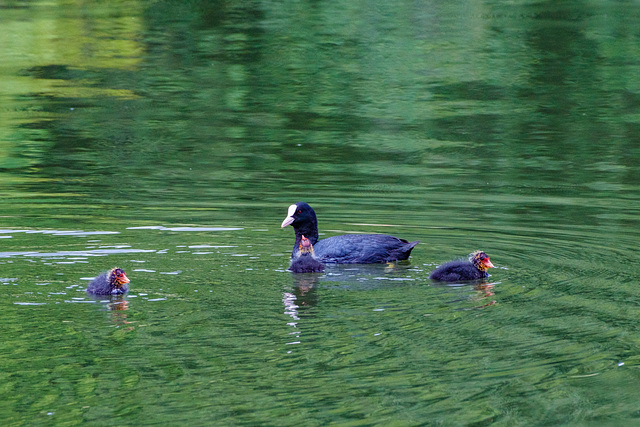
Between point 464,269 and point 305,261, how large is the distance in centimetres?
164

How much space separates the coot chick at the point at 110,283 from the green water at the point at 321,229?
18 centimetres

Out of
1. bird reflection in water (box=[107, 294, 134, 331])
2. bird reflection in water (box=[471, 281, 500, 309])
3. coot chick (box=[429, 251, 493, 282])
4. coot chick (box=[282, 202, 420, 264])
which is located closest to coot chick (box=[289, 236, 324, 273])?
coot chick (box=[282, 202, 420, 264])

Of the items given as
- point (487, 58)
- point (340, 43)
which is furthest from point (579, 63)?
point (340, 43)

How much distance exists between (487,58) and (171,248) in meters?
23.4

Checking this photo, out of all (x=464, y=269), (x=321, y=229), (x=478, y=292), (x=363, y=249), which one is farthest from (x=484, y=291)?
(x=321, y=229)

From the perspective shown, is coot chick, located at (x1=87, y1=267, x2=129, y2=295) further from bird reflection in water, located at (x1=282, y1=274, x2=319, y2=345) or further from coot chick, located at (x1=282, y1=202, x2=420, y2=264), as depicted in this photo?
coot chick, located at (x1=282, y1=202, x2=420, y2=264)

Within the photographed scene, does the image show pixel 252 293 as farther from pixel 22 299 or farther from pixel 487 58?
pixel 487 58

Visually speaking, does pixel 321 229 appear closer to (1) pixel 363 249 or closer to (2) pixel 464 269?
(1) pixel 363 249

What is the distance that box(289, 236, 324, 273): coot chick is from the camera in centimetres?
1112

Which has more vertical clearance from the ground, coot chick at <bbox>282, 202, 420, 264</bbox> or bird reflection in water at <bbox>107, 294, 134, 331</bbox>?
bird reflection in water at <bbox>107, 294, 134, 331</bbox>

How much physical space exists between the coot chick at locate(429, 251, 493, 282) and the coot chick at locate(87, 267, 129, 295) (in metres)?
2.94

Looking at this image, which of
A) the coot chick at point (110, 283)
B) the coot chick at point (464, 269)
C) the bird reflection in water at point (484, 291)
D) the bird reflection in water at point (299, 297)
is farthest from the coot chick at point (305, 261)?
the coot chick at point (110, 283)

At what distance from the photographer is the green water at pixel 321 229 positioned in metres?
7.37

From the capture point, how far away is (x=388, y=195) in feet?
52.8
